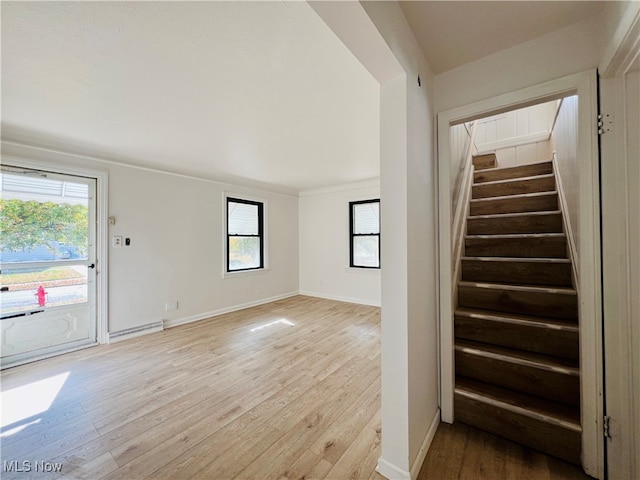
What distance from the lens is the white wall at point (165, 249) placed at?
3410 millimetres

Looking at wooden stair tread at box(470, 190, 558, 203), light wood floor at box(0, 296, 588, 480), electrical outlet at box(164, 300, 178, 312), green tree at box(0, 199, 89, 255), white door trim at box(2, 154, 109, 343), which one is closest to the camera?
light wood floor at box(0, 296, 588, 480)

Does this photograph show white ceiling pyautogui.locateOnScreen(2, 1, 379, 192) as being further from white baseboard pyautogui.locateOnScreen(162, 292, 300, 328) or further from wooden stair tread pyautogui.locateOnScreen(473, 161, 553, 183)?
white baseboard pyautogui.locateOnScreen(162, 292, 300, 328)

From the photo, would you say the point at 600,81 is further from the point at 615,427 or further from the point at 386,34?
the point at 615,427

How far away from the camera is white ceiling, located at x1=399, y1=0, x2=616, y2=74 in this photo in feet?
4.12

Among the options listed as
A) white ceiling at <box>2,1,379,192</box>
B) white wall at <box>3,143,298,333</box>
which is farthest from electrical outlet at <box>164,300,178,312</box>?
white ceiling at <box>2,1,379,192</box>

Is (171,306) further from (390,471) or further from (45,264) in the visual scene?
(390,471)

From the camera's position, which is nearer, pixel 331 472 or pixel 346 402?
pixel 331 472

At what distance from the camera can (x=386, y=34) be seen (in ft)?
3.61

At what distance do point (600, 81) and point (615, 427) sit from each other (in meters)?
1.73

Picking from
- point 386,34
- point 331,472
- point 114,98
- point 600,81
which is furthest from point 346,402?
point 114,98

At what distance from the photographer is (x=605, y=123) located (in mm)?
1281

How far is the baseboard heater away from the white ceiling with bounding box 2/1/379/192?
7.59 ft

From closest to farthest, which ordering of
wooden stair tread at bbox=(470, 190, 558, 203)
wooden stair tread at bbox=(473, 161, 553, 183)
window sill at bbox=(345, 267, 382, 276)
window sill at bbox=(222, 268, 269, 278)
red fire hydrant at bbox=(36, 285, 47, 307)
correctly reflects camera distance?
wooden stair tread at bbox=(470, 190, 558, 203) → red fire hydrant at bbox=(36, 285, 47, 307) → wooden stair tread at bbox=(473, 161, 553, 183) → window sill at bbox=(222, 268, 269, 278) → window sill at bbox=(345, 267, 382, 276)

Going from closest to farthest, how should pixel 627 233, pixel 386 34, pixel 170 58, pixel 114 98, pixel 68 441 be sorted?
pixel 386 34
pixel 627 233
pixel 170 58
pixel 68 441
pixel 114 98
